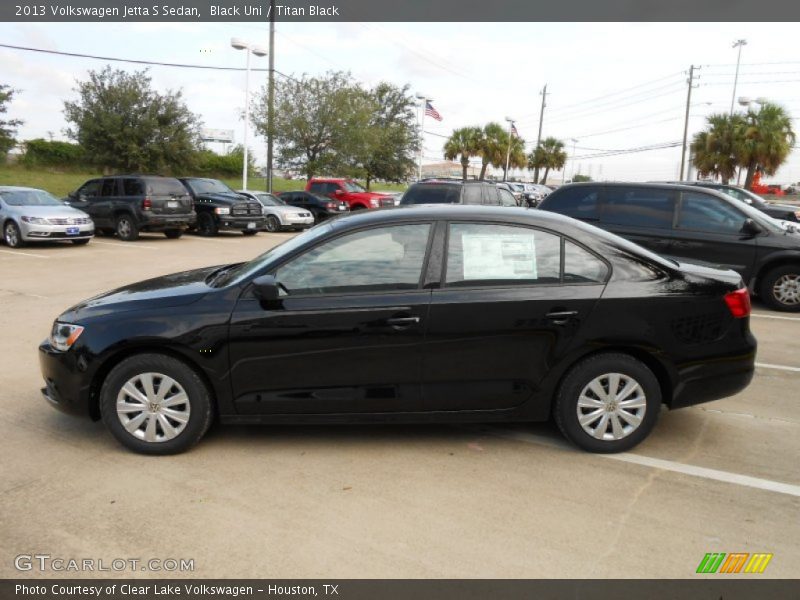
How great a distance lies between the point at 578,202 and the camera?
33.6 feet

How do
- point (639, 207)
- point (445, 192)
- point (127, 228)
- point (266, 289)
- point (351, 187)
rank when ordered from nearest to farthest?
1. point (266, 289)
2. point (639, 207)
3. point (445, 192)
4. point (127, 228)
5. point (351, 187)

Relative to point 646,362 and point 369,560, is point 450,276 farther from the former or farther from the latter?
point 369,560

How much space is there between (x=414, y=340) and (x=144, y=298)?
1819 millimetres

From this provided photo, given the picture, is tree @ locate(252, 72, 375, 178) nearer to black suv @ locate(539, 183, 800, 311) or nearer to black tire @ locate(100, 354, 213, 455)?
black suv @ locate(539, 183, 800, 311)

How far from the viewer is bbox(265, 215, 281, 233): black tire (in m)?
22.2

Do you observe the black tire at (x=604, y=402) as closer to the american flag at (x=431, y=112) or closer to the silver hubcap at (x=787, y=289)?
the silver hubcap at (x=787, y=289)

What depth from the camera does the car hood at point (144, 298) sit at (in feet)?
14.2

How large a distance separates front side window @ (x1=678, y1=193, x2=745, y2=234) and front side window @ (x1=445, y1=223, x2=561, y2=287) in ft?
20.0

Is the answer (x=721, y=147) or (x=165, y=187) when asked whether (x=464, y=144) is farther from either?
(x=165, y=187)

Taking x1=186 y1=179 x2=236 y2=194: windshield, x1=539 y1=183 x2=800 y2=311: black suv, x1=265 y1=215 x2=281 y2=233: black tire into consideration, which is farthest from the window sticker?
x1=265 y1=215 x2=281 y2=233: black tire

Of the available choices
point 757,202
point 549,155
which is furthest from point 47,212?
point 549,155

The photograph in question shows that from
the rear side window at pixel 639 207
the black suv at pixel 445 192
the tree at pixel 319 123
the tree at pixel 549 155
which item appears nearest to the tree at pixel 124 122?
the tree at pixel 319 123

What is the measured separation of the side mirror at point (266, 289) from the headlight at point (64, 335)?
120 centimetres

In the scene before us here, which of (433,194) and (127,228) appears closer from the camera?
(433,194)
